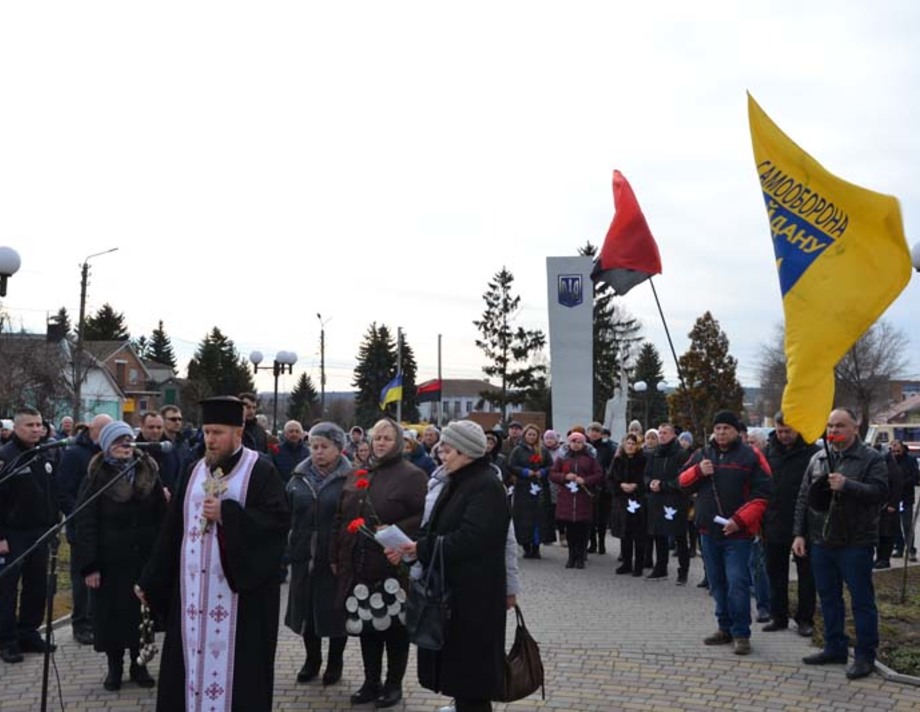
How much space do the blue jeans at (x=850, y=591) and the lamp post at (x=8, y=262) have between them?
34.4 feet

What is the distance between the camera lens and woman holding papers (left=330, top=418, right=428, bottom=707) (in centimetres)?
643

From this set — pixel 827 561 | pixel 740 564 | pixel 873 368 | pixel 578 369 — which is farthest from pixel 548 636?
pixel 873 368

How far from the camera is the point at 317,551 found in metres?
6.91

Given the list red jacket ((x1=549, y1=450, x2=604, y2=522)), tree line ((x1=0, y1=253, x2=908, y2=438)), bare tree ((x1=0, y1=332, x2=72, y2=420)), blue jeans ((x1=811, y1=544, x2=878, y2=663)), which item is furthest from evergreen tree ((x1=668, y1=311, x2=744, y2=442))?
blue jeans ((x1=811, y1=544, x2=878, y2=663))

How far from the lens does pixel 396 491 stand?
659 cm

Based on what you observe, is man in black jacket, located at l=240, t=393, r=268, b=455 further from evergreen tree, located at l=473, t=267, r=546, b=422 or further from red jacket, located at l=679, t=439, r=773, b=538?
evergreen tree, located at l=473, t=267, r=546, b=422

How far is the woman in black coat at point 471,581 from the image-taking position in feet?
17.1

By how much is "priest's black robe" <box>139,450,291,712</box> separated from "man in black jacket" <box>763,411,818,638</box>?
5324 millimetres

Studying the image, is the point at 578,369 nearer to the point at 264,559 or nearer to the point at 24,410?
the point at 24,410

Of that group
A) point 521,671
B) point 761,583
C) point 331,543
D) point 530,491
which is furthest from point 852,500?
point 530,491

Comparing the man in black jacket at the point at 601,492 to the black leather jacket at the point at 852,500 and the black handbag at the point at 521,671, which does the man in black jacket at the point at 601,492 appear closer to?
the black leather jacket at the point at 852,500

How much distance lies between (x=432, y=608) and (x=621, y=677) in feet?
8.79

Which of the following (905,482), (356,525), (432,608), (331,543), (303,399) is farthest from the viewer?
(303,399)

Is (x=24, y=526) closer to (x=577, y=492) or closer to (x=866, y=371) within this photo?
(x=577, y=492)
